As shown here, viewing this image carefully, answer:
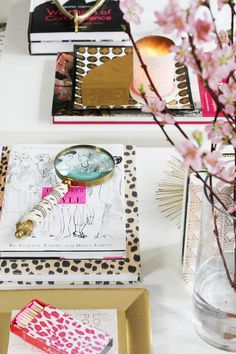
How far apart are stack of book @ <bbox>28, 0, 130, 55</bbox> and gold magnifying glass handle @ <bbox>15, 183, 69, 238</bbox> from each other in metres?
0.51

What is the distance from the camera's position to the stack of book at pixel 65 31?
1502mm

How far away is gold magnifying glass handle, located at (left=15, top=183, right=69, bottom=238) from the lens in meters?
1.02

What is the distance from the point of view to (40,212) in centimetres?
105

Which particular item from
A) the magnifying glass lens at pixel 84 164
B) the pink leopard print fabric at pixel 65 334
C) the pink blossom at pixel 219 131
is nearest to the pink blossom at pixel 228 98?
the pink blossom at pixel 219 131

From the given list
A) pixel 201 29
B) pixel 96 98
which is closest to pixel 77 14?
pixel 96 98

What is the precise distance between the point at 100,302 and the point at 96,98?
0.49 meters

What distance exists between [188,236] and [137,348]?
0.17 metres

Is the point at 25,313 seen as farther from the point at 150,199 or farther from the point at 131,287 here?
the point at 150,199

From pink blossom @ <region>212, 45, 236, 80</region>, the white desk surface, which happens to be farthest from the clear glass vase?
pink blossom @ <region>212, 45, 236, 80</region>

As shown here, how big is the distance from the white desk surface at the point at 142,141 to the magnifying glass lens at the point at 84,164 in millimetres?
77

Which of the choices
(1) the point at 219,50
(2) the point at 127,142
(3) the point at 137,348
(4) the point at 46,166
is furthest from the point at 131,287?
(1) the point at 219,50

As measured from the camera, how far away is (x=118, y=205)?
1.09 metres

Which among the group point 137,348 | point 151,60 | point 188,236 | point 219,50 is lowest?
point 137,348

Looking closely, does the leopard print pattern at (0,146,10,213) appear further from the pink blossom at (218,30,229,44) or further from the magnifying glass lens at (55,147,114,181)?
the pink blossom at (218,30,229,44)
